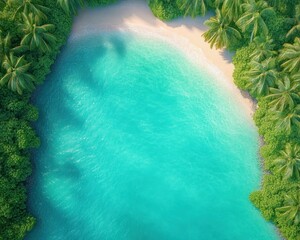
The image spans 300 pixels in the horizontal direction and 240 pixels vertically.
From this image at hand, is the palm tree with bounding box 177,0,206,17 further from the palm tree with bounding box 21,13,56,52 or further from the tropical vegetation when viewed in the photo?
the palm tree with bounding box 21,13,56,52

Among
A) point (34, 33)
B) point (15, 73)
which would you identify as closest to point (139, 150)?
point (15, 73)

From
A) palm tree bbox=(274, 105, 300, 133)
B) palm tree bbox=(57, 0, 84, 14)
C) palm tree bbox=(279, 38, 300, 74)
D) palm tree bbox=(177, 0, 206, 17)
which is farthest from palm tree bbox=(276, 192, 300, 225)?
palm tree bbox=(57, 0, 84, 14)

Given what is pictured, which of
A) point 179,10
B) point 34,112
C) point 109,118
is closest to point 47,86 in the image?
point 34,112

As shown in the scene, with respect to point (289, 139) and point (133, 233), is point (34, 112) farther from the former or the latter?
point (289, 139)

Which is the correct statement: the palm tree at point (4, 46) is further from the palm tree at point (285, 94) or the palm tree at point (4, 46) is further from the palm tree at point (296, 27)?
the palm tree at point (296, 27)

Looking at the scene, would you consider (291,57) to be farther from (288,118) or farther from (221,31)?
(221,31)

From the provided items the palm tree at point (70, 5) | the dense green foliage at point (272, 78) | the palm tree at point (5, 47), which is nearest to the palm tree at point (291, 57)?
the dense green foliage at point (272, 78)
